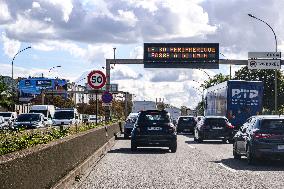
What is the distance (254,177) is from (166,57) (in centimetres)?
4013

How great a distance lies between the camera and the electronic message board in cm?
5391

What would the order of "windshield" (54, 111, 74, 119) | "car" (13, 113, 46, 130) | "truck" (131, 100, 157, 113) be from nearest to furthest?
"car" (13, 113, 46, 130) < "windshield" (54, 111, 74, 119) < "truck" (131, 100, 157, 113)

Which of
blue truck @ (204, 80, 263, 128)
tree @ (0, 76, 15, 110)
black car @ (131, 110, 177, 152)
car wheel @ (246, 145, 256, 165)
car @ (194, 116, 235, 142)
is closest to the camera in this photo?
car wheel @ (246, 145, 256, 165)

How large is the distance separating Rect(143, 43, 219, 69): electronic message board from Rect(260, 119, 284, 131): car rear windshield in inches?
1401

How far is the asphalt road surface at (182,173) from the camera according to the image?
1273 cm

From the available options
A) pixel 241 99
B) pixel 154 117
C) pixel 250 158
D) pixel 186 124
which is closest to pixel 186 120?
pixel 186 124

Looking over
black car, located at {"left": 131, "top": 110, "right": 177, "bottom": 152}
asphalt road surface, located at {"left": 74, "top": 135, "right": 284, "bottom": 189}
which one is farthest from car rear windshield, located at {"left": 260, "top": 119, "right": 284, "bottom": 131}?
black car, located at {"left": 131, "top": 110, "right": 177, "bottom": 152}

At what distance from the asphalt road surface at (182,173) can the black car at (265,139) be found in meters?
0.36

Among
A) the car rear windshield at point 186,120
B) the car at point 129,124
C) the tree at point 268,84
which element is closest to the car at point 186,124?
the car rear windshield at point 186,120

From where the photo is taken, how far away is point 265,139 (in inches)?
699

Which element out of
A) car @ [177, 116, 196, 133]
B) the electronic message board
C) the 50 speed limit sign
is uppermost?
the electronic message board

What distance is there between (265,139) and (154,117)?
7.53m

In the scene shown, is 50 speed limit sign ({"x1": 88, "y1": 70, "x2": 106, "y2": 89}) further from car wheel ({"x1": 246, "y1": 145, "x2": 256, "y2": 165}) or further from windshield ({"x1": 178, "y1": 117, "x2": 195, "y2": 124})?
windshield ({"x1": 178, "y1": 117, "x2": 195, "y2": 124})

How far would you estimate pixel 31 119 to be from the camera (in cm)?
3906
